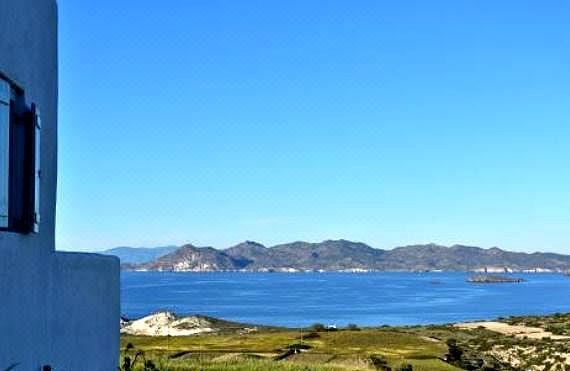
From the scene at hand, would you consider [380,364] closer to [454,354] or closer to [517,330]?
[454,354]

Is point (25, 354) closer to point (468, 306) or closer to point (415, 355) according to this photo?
point (415, 355)

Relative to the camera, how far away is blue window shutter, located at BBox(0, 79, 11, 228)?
8164mm

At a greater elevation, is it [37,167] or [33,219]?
[37,167]

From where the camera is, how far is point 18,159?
343 inches

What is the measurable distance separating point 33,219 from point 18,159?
2.15 ft

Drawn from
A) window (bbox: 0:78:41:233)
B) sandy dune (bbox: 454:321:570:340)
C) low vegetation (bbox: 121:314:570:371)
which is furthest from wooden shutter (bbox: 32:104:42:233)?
sandy dune (bbox: 454:321:570:340)

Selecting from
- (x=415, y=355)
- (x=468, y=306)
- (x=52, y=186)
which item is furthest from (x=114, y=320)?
(x=468, y=306)

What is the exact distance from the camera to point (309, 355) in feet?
108

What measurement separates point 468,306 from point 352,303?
23811mm

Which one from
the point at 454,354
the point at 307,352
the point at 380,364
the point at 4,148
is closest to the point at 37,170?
the point at 4,148

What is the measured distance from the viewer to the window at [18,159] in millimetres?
8297

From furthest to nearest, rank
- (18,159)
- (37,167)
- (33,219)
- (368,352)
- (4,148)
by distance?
1. (368,352)
2. (37,167)
3. (33,219)
4. (18,159)
5. (4,148)

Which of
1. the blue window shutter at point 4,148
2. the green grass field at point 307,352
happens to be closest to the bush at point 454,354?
the green grass field at point 307,352

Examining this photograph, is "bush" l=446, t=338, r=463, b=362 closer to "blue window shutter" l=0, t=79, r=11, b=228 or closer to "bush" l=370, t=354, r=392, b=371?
"bush" l=370, t=354, r=392, b=371
